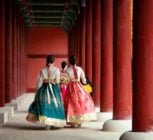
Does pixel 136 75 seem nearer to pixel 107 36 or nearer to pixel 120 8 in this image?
pixel 120 8

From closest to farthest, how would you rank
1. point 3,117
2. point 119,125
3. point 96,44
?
point 119,125
point 3,117
point 96,44

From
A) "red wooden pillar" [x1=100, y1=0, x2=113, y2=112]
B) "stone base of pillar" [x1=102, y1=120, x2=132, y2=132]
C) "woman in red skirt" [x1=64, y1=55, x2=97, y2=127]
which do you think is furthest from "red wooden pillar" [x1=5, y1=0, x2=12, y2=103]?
"stone base of pillar" [x1=102, y1=120, x2=132, y2=132]

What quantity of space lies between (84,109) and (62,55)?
2671cm

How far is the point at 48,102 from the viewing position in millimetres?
Result: 10750

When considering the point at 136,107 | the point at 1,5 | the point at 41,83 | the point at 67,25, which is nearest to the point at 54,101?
the point at 41,83

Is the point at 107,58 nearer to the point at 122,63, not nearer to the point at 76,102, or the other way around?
the point at 76,102

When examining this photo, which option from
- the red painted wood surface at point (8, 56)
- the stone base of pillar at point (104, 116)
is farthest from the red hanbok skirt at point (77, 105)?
the red painted wood surface at point (8, 56)

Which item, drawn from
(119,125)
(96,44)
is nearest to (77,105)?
(119,125)

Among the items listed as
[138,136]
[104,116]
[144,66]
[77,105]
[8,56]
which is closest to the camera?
[138,136]

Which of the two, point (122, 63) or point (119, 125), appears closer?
point (119, 125)

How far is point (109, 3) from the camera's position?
13.3 metres

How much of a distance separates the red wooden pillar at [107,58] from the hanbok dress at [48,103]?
242 centimetres

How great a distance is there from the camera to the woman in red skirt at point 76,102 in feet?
36.8

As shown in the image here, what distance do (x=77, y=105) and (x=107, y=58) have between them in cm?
238
